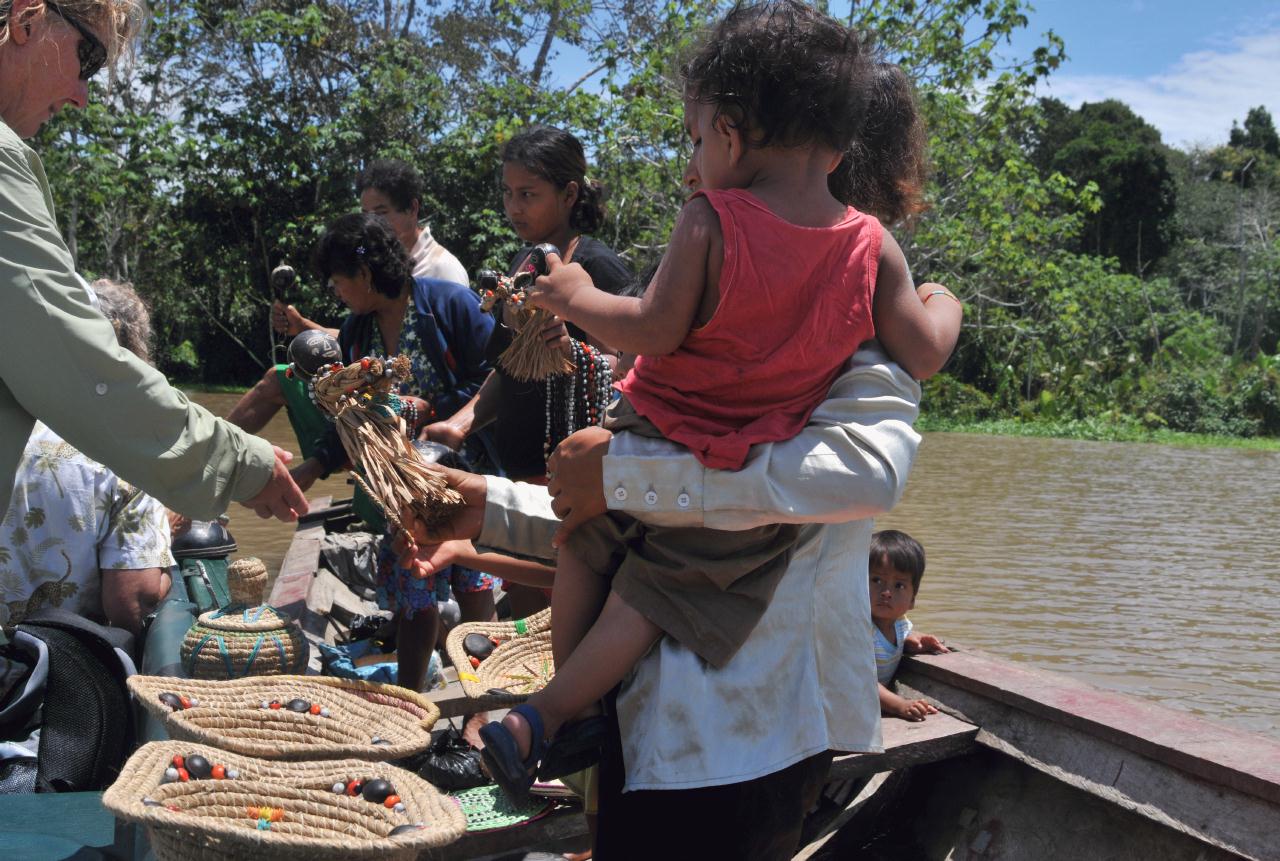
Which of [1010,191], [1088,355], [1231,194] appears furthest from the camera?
[1231,194]

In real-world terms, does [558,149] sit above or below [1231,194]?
below

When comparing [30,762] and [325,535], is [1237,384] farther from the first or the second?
[30,762]

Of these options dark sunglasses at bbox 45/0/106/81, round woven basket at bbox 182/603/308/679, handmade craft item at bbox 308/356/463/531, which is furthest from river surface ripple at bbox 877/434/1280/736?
dark sunglasses at bbox 45/0/106/81

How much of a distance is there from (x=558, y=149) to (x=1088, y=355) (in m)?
22.5

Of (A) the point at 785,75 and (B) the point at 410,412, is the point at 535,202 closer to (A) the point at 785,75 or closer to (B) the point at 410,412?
(B) the point at 410,412

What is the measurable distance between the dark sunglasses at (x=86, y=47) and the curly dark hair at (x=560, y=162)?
5.02 ft

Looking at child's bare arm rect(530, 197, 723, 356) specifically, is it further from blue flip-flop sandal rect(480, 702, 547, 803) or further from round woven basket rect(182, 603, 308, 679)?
round woven basket rect(182, 603, 308, 679)

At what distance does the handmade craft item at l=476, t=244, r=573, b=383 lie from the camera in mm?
2445

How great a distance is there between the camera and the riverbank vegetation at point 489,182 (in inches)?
615

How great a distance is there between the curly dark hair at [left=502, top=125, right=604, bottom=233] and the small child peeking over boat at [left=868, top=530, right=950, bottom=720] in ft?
4.56

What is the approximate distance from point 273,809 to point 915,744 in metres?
1.87

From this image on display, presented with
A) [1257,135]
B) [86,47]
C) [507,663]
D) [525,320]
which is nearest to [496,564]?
[507,663]

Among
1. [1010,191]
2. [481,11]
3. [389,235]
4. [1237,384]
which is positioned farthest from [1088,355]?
[389,235]

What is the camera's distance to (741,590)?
1.72 m
